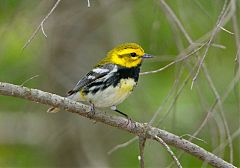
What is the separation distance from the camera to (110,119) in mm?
3475

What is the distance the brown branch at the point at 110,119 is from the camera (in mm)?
3133

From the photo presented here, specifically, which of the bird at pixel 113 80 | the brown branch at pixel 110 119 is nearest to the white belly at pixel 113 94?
the bird at pixel 113 80

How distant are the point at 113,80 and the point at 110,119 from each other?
710mm

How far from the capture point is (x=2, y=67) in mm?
5719

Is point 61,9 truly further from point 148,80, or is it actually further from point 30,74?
A: point 148,80

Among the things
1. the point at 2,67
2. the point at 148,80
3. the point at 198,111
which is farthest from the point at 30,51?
the point at 198,111

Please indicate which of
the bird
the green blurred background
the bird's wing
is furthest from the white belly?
the green blurred background

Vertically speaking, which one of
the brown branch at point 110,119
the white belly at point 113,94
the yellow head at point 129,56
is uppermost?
the yellow head at point 129,56

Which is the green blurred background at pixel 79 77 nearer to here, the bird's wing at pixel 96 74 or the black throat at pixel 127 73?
Answer: the bird's wing at pixel 96 74

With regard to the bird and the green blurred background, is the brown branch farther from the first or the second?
the green blurred background

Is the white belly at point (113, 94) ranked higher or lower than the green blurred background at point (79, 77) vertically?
lower

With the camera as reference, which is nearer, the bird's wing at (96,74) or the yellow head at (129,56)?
the bird's wing at (96,74)

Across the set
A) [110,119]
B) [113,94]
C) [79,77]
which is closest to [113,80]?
[113,94]

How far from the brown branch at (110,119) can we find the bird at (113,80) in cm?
49
